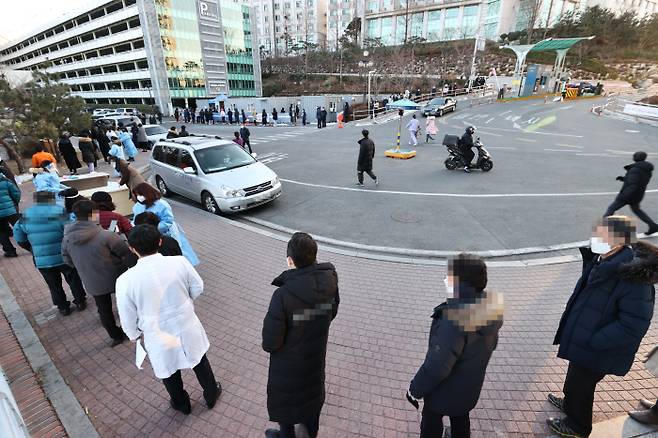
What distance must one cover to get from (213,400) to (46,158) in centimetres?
754

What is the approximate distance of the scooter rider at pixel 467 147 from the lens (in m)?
12.2

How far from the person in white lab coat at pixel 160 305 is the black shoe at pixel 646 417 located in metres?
4.10

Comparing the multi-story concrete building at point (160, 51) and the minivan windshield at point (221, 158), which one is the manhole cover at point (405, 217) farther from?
the multi-story concrete building at point (160, 51)

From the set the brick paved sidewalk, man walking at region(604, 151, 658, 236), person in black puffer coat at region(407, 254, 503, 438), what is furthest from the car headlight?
man walking at region(604, 151, 658, 236)

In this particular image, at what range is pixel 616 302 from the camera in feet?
8.09

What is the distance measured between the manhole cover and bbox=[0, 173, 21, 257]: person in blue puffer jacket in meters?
8.15

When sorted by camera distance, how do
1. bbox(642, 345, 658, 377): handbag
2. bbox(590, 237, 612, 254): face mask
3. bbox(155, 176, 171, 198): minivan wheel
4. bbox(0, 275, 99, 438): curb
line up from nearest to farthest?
bbox(590, 237, 612, 254): face mask
bbox(642, 345, 658, 377): handbag
bbox(0, 275, 99, 438): curb
bbox(155, 176, 171, 198): minivan wheel

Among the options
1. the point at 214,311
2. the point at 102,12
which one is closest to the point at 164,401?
the point at 214,311

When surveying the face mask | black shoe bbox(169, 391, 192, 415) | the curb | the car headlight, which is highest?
the face mask

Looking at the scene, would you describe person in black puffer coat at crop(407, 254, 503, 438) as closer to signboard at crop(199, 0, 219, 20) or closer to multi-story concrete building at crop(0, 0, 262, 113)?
multi-story concrete building at crop(0, 0, 262, 113)

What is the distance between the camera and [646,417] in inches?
120

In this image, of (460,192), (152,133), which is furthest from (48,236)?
(152,133)

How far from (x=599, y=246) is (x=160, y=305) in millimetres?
3588

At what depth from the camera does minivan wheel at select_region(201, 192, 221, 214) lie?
901 cm
